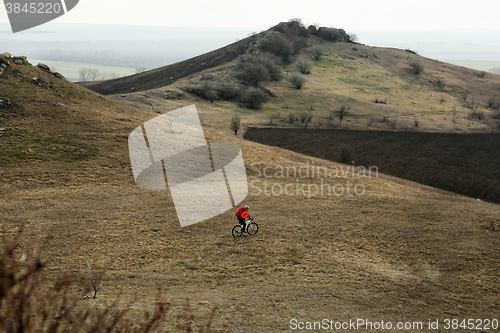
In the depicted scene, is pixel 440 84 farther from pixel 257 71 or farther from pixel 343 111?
pixel 257 71

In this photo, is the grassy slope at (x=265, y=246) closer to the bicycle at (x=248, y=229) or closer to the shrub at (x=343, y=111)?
the bicycle at (x=248, y=229)

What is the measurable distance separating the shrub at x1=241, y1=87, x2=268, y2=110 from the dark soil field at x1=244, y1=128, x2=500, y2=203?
19.1 meters

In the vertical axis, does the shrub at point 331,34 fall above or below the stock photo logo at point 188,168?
above

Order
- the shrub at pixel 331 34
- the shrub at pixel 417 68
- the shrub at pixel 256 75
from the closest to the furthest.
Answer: the shrub at pixel 256 75 → the shrub at pixel 417 68 → the shrub at pixel 331 34

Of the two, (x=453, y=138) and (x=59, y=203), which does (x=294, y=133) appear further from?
(x=59, y=203)

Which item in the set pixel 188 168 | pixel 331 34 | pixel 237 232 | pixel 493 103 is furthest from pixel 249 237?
pixel 331 34

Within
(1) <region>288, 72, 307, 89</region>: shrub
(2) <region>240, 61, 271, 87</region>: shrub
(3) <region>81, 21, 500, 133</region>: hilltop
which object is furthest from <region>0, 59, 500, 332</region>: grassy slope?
(1) <region>288, 72, 307, 89</region>: shrub

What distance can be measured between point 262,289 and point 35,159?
2873cm

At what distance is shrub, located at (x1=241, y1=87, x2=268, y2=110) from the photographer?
282 ft

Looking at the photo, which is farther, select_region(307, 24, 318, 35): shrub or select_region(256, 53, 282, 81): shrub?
select_region(307, 24, 318, 35): shrub

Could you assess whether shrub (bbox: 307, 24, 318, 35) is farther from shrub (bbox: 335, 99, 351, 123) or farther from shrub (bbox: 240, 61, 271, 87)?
shrub (bbox: 335, 99, 351, 123)

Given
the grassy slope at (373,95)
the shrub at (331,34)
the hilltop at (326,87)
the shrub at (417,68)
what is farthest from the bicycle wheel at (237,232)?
the shrub at (331,34)

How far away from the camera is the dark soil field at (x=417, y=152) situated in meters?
40.9

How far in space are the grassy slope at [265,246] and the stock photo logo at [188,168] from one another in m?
1.41
